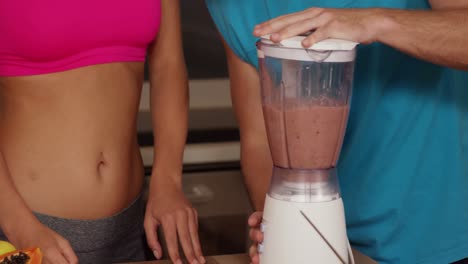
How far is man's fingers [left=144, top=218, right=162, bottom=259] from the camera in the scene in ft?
5.28

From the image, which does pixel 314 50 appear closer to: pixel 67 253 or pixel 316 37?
pixel 316 37

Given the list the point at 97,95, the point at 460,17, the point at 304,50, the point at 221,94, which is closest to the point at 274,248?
the point at 304,50

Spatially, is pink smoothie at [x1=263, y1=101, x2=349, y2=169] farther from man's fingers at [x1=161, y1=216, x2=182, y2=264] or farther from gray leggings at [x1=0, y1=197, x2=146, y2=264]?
gray leggings at [x1=0, y1=197, x2=146, y2=264]

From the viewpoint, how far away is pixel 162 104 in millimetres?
1778

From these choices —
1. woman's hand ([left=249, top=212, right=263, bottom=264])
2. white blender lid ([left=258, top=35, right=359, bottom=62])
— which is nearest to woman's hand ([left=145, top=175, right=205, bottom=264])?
woman's hand ([left=249, top=212, right=263, bottom=264])

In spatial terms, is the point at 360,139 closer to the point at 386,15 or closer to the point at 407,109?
the point at 407,109

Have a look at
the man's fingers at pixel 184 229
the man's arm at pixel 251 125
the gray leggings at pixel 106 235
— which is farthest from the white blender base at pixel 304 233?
the gray leggings at pixel 106 235

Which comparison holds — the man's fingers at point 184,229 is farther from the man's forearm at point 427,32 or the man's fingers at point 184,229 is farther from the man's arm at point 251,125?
the man's forearm at point 427,32

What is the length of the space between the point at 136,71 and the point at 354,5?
1.61 feet

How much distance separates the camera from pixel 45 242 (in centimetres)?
149

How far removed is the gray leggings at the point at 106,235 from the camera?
1.74m

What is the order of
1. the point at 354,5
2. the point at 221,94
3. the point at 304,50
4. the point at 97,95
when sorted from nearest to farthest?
the point at 304,50 → the point at 354,5 → the point at 97,95 → the point at 221,94

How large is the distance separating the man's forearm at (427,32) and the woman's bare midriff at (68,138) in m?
0.61

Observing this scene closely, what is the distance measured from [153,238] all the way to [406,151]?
47cm
